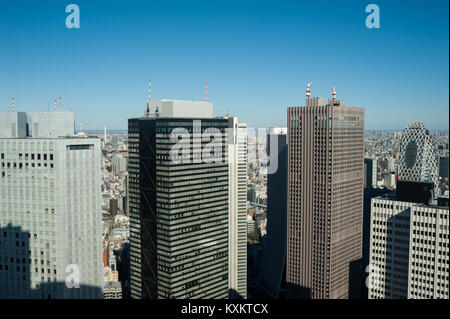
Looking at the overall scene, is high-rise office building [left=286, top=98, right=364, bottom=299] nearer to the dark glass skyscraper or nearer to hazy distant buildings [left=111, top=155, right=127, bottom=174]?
the dark glass skyscraper

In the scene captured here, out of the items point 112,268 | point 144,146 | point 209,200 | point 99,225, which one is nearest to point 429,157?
point 209,200

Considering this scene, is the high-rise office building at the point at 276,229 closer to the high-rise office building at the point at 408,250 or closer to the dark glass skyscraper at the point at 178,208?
the dark glass skyscraper at the point at 178,208

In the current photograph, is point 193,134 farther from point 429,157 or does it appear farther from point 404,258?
point 429,157

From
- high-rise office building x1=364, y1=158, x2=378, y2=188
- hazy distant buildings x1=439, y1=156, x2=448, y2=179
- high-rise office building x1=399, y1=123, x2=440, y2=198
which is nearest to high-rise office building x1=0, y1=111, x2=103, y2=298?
high-rise office building x1=399, y1=123, x2=440, y2=198

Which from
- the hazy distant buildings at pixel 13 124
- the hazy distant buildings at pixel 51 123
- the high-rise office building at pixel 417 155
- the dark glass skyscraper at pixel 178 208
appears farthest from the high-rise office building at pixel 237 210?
the hazy distant buildings at pixel 13 124

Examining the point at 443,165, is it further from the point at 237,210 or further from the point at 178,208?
the point at 178,208

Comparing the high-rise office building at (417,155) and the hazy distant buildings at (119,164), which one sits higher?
the high-rise office building at (417,155)
